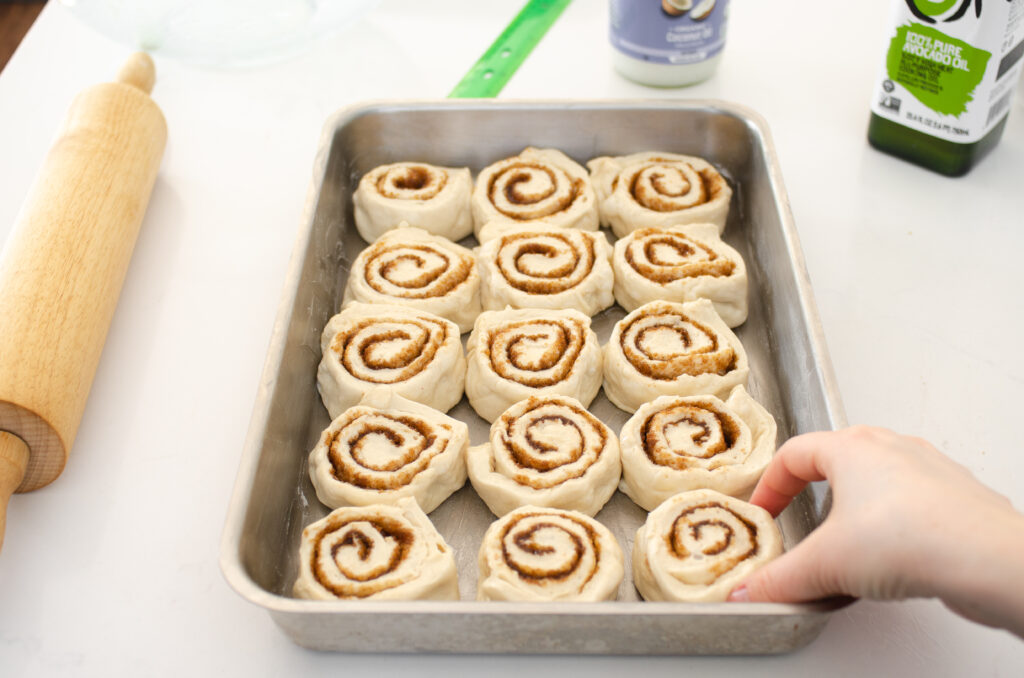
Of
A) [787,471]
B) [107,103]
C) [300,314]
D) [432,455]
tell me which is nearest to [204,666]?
[432,455]

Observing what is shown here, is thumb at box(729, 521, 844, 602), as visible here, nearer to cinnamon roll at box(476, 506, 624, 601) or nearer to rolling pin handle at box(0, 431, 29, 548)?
cinnamon roll at box(476, 506, 624, 601)

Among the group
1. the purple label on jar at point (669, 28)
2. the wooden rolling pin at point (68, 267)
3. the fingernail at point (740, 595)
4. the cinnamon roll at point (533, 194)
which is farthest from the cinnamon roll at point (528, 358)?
the purple label on jar at point (669, 28)

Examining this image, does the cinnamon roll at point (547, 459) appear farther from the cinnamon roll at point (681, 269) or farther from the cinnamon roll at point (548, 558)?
the cinnamon roll at point (681, 269)

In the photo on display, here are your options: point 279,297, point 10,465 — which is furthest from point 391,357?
point 10,465

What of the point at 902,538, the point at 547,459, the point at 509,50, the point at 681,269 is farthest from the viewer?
the point at 509,50

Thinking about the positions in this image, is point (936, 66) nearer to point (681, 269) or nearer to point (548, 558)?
point (681, 269)
